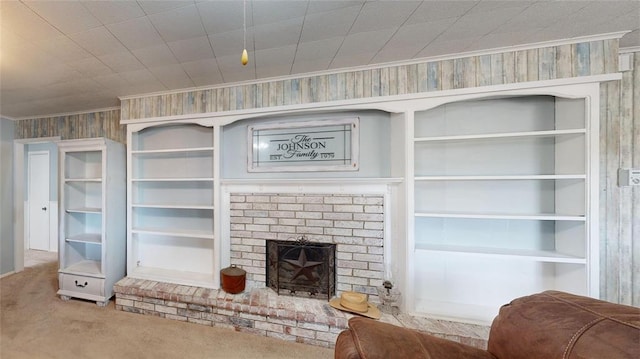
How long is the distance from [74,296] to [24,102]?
2321 mm

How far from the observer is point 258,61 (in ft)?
6.31

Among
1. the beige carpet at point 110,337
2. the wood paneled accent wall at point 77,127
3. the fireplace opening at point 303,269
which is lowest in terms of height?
the beige carpet at point 110,337

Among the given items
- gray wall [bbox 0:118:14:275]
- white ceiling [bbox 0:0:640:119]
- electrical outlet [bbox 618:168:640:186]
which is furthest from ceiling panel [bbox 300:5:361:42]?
gray wall [bbox 0:118:14:275]

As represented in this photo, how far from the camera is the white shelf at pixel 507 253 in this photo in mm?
1717

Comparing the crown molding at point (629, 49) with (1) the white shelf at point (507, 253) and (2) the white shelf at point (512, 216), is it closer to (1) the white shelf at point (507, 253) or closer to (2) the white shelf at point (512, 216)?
(2) the white shelf at point (512, 216)

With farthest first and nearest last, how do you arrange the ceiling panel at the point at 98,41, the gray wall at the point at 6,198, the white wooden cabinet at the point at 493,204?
the gray wall at the point at 6,198
the white wooden cabinet at the point at 493,204
the ceiling panel at the point at 98,41

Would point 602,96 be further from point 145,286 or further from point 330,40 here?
point 145,286

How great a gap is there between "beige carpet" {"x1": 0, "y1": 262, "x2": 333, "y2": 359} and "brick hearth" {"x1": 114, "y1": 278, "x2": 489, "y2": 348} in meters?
0.06

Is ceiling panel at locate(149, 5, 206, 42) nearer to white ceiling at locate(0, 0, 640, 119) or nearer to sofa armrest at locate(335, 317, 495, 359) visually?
white ceiling at locate(0, 0, 640, 119)

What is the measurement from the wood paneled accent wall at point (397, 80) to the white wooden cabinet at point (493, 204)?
0.23 metres

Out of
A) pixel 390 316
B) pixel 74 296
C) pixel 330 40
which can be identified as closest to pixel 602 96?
pixel 330 40

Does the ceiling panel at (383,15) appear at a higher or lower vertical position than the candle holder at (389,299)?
higher

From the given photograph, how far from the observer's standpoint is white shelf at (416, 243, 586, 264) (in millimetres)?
1717

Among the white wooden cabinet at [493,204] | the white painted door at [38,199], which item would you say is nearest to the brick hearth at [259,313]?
the white wooden cabinet at [493,204]
